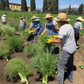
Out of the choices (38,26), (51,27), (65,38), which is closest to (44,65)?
(65,38)

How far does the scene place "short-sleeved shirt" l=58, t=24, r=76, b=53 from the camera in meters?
1.83

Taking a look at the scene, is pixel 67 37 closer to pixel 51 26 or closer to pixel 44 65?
pixel 44 65

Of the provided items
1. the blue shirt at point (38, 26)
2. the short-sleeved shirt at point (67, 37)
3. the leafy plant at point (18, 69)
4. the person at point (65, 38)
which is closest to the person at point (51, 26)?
the blue shirt at point (38, 26)

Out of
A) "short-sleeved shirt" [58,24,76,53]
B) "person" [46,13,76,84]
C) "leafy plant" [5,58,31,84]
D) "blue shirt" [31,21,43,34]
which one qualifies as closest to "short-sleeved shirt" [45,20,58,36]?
"blue shirt" [31,21,43,34]

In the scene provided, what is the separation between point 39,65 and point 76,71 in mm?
1423

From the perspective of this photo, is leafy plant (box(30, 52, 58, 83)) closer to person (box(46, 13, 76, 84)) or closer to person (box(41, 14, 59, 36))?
person (box(46, 13, 76, 84))

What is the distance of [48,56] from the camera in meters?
2.34

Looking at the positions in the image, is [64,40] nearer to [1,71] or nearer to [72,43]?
[72,43]

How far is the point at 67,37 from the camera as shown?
1919 millimetres

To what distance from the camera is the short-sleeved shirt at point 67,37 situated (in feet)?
6.02

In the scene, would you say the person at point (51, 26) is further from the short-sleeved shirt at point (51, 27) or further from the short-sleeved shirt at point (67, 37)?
the short-sleeved shirt at point (67, 37)

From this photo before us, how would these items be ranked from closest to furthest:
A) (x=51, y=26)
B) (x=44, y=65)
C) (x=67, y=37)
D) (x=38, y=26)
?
(x=67, y=37) → (x=44, y=65) → (x=51, y=26) → (x=38, y=26)

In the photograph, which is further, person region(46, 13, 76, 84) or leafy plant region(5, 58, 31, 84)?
leafy plant region(5, 58, 31, 84)

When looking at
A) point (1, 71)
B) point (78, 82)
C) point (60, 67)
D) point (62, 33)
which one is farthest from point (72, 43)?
point (1, 71)
